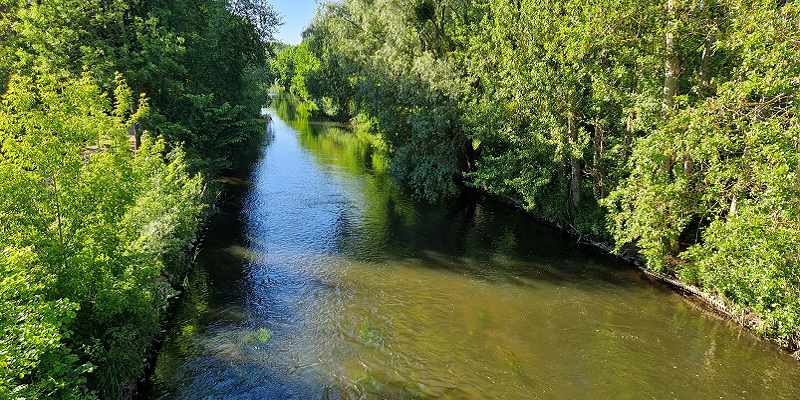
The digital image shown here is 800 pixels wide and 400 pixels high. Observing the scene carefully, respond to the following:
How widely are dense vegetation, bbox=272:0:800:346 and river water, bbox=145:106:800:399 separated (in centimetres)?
171

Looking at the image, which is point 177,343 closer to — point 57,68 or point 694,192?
point 694,192

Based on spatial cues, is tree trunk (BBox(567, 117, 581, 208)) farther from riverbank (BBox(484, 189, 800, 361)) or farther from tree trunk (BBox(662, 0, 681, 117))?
tree trunk (BBox(662, 0, 681, 117))

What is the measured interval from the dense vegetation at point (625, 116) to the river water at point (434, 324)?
1706mm

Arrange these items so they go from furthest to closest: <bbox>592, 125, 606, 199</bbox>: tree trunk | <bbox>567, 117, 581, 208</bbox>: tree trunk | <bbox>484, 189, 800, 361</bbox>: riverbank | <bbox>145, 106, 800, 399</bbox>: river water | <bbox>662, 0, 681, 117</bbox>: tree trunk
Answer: <bbox>567, 117, 581, 208</bbox>: tree trunk, <bbox>592, 125, 606, 199</bbox>: tree trunk, <bbox>662, 0, 681, 117</bbox>: tree trunk, <bbox>484, 189, 800, 361</bbox>: riverbank, <bbox>145, 106, 800, 399</bbox>: river water

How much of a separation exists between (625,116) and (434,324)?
446 inches

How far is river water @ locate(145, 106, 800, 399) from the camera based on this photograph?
420 inches

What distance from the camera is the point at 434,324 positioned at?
13344mm

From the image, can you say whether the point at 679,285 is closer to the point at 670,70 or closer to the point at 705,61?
the point at 670,70

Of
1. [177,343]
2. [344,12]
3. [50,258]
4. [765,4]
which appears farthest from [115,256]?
[344,12]

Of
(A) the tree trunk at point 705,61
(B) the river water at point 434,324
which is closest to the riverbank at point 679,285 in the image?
(B) the river water at point 434,324

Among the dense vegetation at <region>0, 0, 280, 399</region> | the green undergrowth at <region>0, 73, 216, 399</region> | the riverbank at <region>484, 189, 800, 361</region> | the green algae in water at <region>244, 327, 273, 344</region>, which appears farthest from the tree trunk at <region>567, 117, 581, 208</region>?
the green undergrowth at <region>0, 73, 216, 399</region>

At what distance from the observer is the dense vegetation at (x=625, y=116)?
11.1 m

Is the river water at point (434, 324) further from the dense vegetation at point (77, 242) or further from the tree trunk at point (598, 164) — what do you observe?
the tree trunk at point (598, 164)

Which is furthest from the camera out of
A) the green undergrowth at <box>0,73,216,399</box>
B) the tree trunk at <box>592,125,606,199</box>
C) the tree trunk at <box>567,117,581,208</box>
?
the tree trunk at <box>567,117,581,208</box>
